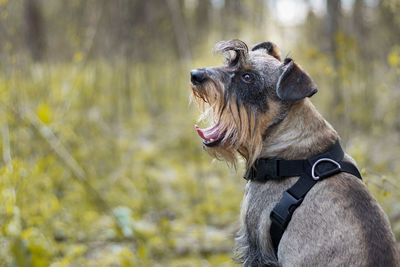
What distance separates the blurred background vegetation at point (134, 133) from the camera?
4012 millimetres

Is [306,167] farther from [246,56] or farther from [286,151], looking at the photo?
[246,56]

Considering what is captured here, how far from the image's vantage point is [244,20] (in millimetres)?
6242

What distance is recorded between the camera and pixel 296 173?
2.55m

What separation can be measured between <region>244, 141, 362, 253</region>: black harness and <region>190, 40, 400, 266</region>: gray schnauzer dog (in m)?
0.03

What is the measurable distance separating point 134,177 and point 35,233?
3078 millimetres

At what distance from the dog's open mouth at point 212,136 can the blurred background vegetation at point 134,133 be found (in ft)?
2.53

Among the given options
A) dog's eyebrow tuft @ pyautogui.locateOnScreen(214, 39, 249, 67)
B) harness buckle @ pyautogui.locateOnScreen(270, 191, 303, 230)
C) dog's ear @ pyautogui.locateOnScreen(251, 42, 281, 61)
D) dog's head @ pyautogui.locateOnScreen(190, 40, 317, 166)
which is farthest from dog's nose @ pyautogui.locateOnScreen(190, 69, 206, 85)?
harness buckle @ pyautogui.locateOnScreen(270, 191, 303, 230)

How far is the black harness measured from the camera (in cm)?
242

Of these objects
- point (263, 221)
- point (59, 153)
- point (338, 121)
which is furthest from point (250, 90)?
point (338, 121)

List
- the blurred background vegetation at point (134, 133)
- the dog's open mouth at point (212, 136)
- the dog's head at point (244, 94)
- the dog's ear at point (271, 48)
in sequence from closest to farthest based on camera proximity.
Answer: the dog's head at point (244, 94) < the dog's open mouth at point (212, 136) < the dog's ear at point (271, 48) < the blurred background vegetation at point (134, 133)

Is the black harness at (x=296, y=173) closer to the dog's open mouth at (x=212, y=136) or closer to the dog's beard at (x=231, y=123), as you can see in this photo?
the dog's beard at (x=231, y=123)

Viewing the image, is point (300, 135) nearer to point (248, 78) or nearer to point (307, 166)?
point (307, 166)

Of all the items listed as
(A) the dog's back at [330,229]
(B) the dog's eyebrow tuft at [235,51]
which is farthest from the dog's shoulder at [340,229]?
(B) the dog's eyebrow tuft at [235,51]

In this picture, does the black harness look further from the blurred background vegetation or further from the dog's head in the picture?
the blurred background vegetation
